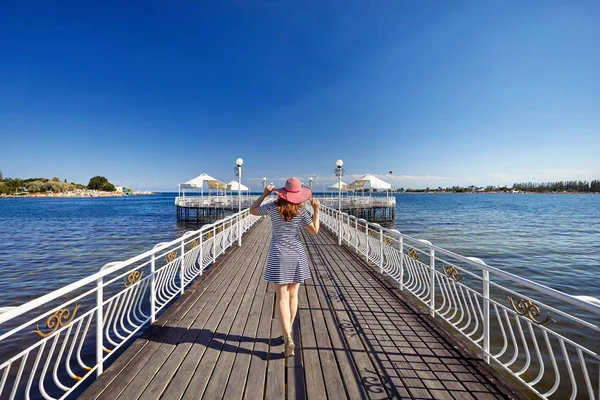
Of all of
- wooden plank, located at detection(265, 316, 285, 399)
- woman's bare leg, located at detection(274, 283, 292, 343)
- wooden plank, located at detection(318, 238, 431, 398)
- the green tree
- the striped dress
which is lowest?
wooden plank, located at detection(318, 238, 431, 398)

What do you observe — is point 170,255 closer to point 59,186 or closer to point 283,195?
point 283,195

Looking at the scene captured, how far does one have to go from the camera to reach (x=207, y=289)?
4.83 metres

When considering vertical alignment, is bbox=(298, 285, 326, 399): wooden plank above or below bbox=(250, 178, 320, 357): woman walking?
below

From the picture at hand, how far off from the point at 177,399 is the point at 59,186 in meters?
140

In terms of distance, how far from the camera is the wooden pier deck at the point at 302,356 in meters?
2.33

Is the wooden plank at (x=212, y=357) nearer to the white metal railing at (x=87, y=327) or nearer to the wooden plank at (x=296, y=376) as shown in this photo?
the wooden plank at (x=296, y=376)

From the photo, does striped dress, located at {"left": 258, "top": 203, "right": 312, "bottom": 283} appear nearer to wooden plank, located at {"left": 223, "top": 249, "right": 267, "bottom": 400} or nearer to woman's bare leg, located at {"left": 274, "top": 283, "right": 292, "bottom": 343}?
woman's bare leg, located at {"left": 274, "top": 283, "right": 292, "bottom": 343}

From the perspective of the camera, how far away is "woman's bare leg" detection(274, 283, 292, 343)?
2.62 metres

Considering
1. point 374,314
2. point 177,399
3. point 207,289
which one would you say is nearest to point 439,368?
Answer: point 374,314

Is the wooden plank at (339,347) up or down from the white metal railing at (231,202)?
down

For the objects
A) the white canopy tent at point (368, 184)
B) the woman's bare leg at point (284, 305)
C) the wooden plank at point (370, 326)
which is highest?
the white canopy tent at point (368, 184)

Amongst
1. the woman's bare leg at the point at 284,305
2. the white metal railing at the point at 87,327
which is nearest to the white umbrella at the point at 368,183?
the white metal railing at the point at 87,327

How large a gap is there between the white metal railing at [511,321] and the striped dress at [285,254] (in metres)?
1.63

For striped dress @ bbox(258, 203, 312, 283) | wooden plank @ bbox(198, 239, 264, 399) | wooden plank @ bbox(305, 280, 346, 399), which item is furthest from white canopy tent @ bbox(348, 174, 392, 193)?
striped dress @ bbox(258, 203, 312, 283)
